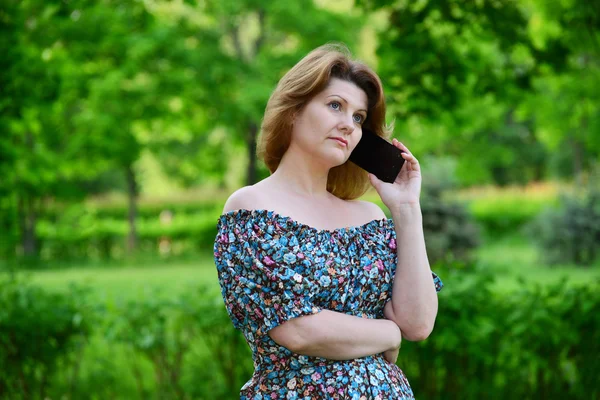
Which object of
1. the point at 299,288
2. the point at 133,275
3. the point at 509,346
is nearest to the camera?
the point at 299,288

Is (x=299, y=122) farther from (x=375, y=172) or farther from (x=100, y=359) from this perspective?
(x=100, y=359)

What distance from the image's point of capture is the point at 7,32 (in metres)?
5.44

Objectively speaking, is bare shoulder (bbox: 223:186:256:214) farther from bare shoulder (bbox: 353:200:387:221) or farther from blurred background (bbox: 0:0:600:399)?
blurred background (bbox: 0:0:600:399)

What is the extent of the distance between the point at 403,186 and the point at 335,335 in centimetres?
53

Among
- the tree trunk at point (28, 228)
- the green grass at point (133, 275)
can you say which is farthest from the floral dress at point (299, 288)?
the tree trunk at point (28, 228)

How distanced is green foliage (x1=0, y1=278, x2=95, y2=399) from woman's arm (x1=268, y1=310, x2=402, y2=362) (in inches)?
131

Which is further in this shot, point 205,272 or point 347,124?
point 205,272

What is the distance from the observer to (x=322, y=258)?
84.7 inches

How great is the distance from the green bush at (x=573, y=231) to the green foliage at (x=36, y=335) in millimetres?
13345

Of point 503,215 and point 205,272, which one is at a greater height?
point 503,215

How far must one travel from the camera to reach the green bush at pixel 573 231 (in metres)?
16.6

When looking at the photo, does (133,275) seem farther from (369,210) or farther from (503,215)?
(369,210)

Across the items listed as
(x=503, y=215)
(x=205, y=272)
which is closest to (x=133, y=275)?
(x=205, y=272)

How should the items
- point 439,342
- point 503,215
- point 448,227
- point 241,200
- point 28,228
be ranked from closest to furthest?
point 241,200 → point 439,342 → point 448,227 → point 28,228 → point 503,215
